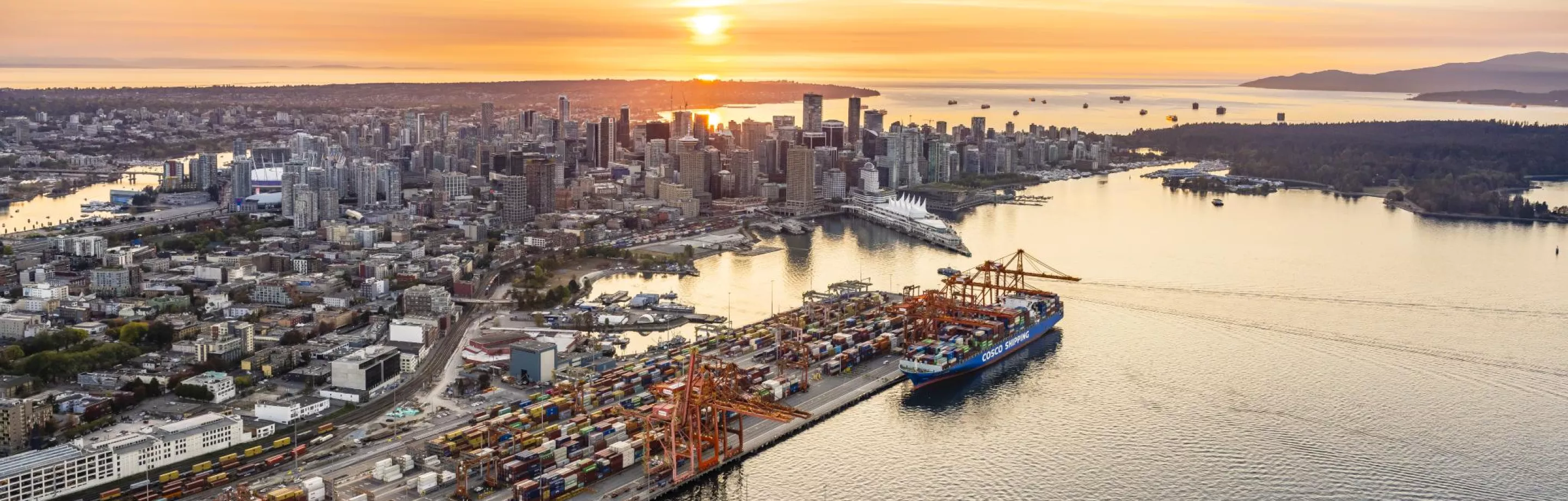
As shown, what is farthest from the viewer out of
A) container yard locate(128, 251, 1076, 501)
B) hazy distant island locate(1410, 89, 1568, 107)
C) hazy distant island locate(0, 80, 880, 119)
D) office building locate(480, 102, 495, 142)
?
hazy distant island locate(1410, 89, 1568, 107)

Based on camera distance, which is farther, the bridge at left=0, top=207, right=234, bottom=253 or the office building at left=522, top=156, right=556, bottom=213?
the office building at left=522, top=156, right=556, bottom=213

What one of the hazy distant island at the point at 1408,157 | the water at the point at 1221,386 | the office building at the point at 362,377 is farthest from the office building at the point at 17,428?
the hazy distant island at the point at 1408,157

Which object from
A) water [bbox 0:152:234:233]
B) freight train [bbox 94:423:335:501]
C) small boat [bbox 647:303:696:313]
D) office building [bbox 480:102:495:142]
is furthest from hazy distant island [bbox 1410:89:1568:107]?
freight train [bbox 94:423:335:501]

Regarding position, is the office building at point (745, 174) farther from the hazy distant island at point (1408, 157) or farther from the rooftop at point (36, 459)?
the rooftop at point (36, 459)

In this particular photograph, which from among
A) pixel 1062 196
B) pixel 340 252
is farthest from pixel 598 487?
pixel 1062 196

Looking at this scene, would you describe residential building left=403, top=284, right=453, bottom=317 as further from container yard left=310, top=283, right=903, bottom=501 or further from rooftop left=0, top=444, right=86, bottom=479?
rooftop left=0, top=444, right=86, bottom=479

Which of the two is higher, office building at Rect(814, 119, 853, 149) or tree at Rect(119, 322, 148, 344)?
office building at Rect(814, 119, 853, 149)

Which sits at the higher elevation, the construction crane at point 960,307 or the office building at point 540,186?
the office building at point 540,186
